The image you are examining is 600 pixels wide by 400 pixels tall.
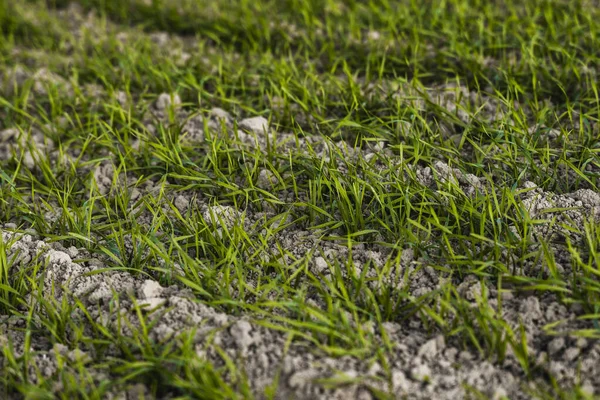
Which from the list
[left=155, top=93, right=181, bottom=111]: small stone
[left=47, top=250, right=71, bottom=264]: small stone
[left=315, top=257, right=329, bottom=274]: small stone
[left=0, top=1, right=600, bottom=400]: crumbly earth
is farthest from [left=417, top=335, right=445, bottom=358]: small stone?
[left=155, top=93, right=181, bottom=111]: small stone

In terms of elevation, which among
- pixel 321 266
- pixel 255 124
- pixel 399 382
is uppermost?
pixel 255 124

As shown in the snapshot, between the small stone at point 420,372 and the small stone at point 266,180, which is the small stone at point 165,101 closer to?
the small stone at point 266,180

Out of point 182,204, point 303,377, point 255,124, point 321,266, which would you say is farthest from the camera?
point 255,124

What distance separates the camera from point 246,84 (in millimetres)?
3115

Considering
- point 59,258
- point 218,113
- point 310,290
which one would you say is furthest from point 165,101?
point 310,290

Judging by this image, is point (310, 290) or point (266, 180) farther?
point (266, 180)

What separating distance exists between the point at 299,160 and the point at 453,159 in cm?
61

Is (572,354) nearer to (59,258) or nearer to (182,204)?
(182,204)

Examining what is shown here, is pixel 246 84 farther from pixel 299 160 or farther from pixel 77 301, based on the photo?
pixel 77 301

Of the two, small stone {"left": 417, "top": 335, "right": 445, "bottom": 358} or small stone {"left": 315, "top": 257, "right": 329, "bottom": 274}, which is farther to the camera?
small stone {"left": 315, "top": 257, "right": 329, "bottom": 274}

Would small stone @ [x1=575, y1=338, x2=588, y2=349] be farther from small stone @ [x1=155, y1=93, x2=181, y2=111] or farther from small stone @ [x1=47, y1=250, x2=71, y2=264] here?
small stone @ [x1=155, y1=93, x2=181, y2=111]

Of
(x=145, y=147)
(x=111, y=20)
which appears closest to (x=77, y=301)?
(x=145, y=147)

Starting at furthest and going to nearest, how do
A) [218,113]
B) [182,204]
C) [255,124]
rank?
[218,113] → [255,124] → [182,204]

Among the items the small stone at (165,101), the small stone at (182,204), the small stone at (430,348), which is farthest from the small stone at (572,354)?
the small stone at (165,101)
